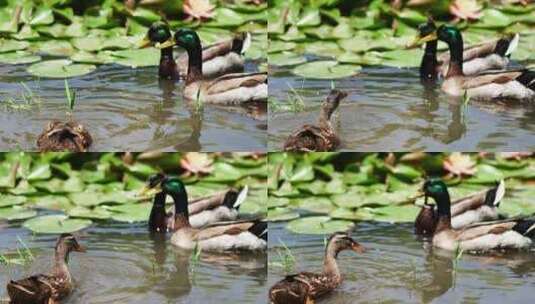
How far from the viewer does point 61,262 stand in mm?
6598

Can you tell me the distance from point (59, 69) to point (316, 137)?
163cm

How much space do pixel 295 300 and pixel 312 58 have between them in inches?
62.5

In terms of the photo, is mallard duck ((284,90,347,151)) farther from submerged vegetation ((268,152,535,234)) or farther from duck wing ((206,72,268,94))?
duck wing ((206,72,268,94))

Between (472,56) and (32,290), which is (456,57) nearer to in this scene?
(472,56)

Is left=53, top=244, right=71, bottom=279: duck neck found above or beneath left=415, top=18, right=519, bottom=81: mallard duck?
beneath

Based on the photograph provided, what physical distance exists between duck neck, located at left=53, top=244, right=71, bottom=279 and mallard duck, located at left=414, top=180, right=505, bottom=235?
6.00ft

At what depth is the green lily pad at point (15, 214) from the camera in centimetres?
704

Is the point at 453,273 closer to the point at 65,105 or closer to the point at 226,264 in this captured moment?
the point at 226,264

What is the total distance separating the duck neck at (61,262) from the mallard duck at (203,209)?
65cm

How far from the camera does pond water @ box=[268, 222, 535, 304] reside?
6.52m

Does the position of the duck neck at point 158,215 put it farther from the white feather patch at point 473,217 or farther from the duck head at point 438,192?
the white feather patch at point 473,217

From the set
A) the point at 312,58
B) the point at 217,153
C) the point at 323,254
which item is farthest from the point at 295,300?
the point at 312,58

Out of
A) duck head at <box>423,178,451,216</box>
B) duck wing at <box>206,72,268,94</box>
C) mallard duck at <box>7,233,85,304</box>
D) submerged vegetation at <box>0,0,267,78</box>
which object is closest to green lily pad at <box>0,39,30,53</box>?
submerged vegetation at <box>0,0,267,78</box>

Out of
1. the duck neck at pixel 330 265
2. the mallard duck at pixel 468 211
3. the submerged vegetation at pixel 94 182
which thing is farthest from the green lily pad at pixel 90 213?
the mallard duck at pixel 468 211
